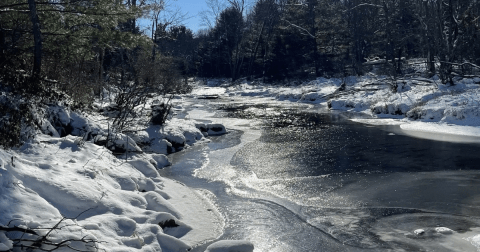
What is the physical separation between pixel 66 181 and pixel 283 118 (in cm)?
1597

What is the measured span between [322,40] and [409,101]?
24.4 metres

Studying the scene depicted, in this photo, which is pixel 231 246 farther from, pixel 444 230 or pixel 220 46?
pixel 220 46

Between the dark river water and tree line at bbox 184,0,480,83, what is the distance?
705 inches

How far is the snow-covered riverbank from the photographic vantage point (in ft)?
53.4

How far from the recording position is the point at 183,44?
73.2 meters

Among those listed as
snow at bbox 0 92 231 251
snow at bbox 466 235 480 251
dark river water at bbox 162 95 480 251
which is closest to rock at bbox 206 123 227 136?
dark river water at bbox 162 95 480 251

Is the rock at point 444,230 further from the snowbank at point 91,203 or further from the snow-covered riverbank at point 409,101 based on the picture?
the snow-covered riverbank at point 409,101

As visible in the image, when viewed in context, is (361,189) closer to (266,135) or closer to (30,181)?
(30,181)

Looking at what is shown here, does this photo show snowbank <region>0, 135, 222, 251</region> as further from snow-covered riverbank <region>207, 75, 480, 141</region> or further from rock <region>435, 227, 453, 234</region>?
snow-covered riverbank <region>207, 75, 480, 141</region>

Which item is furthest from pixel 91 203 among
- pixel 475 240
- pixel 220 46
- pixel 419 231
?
pixel 220 46

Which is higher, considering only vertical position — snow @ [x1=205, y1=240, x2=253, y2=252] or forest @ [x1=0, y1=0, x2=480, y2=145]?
forest @ [x1=0, y1=0, x2=480, y2=145]

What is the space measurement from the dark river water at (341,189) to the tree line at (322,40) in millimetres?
17902

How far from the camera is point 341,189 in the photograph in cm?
827

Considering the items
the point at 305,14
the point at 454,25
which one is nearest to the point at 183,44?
the point at 305,14
